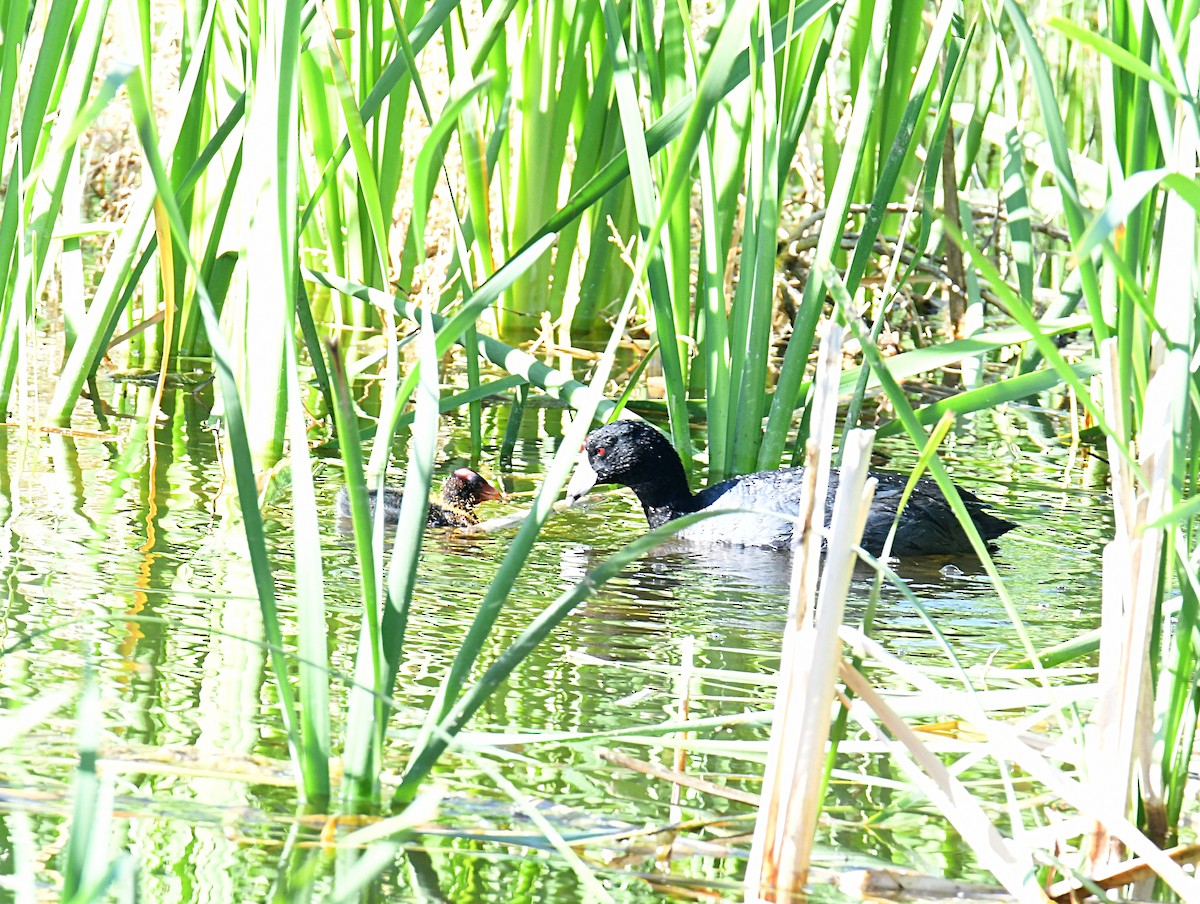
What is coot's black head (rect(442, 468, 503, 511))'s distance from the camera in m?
4.82

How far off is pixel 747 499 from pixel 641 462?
2.22 ft

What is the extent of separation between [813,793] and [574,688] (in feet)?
3.30

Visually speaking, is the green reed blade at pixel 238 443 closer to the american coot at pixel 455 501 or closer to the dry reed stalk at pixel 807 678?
the dry reed stalk at pixel 807 678

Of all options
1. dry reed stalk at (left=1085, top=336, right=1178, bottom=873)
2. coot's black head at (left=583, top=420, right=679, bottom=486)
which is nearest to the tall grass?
dry reed stalk at (left=1085, top=336, right=1178, bottom=873)

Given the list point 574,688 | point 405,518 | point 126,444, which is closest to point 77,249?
point 126,444

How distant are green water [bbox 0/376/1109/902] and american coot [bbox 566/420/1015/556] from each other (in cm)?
11

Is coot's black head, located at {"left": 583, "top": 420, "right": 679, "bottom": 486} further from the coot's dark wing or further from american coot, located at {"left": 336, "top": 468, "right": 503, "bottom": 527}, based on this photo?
the coot's dark wing

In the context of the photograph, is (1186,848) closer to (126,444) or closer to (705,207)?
(705,207)

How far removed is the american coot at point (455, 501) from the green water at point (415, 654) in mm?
64

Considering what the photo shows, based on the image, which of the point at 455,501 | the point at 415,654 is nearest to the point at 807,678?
the point at 415,654

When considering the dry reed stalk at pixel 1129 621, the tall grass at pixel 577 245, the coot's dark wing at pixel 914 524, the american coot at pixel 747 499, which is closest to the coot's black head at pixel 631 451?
the american coot at pixel 747 499

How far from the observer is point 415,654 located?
10.5ft

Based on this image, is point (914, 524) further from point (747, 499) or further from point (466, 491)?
point (466, 491)

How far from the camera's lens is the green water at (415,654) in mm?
2158
